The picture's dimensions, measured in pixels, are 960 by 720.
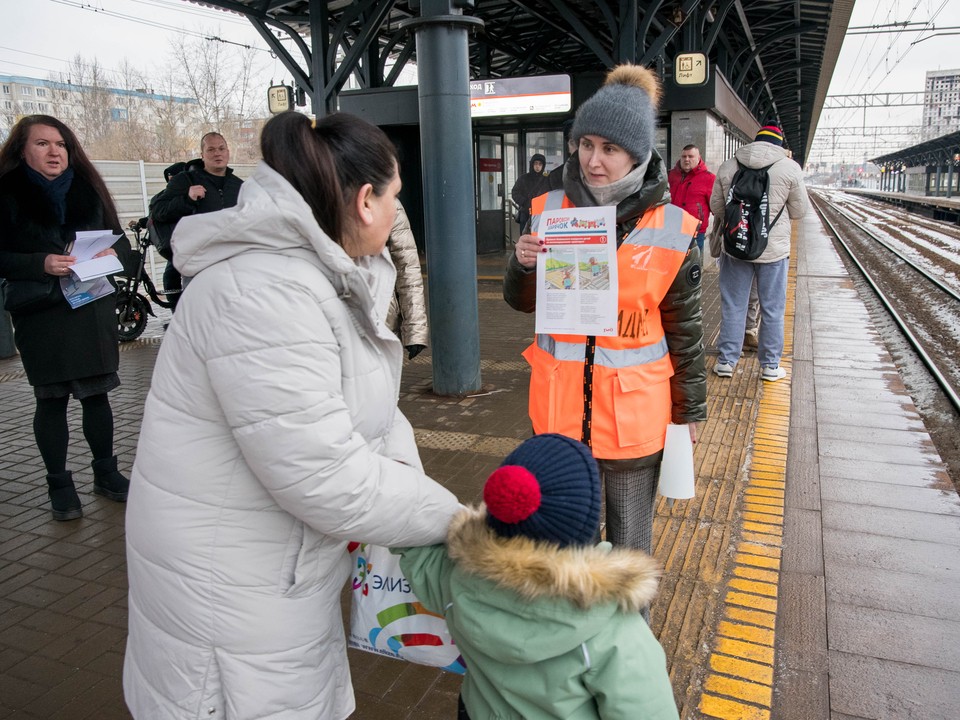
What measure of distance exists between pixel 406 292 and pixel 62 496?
2.13m

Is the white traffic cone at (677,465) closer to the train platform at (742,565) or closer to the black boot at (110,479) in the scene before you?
the train platform at (742,565)

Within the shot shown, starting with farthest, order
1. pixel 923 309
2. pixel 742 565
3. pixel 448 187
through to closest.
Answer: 1. pixel 923 309
2. pixel 448 187
3. pixel 742 565

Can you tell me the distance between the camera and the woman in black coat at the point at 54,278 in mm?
3609

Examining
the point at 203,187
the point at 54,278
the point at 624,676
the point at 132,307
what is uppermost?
the point at 203,187

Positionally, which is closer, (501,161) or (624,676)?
(624,676)

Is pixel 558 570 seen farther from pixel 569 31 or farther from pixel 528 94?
pixel 569 31

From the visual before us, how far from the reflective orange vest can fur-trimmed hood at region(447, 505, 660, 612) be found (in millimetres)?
888

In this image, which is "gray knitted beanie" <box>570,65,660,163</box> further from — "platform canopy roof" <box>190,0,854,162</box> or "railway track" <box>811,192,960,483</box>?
"railway track" <box>811,192,960,483</box>

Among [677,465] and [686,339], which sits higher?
[686,339]

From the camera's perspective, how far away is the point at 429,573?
1610 millimetres

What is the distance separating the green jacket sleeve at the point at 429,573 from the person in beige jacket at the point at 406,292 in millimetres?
2931

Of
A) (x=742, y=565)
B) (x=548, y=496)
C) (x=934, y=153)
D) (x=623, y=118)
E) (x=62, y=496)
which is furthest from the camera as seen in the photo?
(x=934, y=153)

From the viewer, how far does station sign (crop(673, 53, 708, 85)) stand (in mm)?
11594

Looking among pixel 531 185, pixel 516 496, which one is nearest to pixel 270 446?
pixel 516 496
